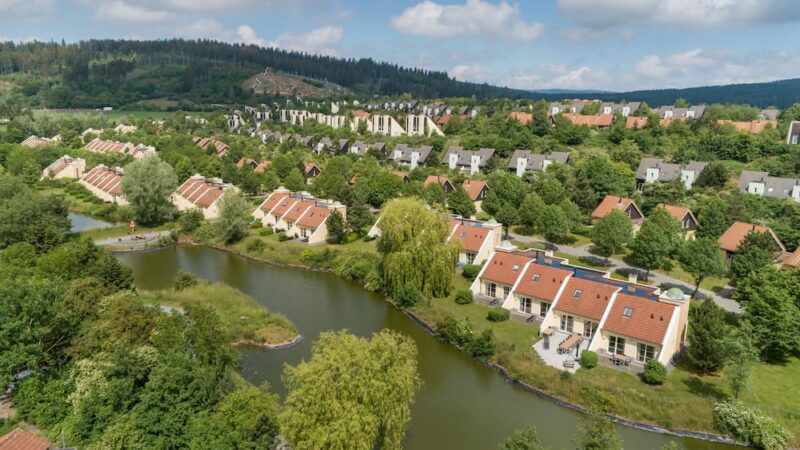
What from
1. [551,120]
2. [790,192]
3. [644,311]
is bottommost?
[644,311]

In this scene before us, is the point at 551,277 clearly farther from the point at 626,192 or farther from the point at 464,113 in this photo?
the point at 464,113

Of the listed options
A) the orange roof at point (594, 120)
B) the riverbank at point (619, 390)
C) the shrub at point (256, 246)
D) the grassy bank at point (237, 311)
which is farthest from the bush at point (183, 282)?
the orange roof at point (594, 120)

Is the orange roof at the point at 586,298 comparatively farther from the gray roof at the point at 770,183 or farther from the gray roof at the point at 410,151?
the gray roof at the point at 410,151

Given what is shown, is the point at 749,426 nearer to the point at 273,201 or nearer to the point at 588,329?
the point at 588,329

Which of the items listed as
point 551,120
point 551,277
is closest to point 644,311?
point 551,277

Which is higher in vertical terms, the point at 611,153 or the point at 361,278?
the point at 611,153

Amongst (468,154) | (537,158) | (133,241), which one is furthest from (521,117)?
(133,241)

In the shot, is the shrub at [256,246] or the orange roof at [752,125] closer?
the shrub at [256,246]

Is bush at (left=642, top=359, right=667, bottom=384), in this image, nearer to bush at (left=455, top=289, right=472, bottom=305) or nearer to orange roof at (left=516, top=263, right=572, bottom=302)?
orange roof at (left=516, top=263, right=572, bottom=302)
